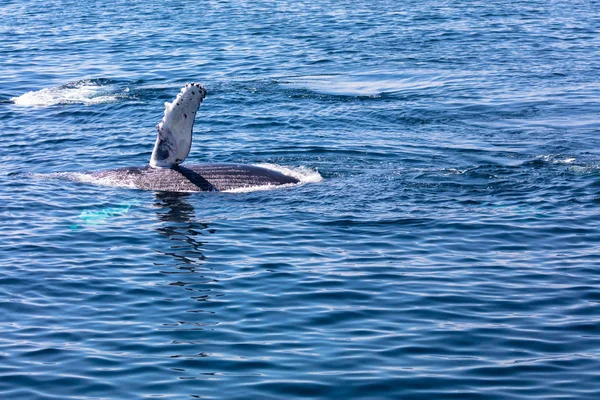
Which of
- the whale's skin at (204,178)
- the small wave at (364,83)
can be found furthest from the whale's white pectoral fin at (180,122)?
the small wave at (364,83)

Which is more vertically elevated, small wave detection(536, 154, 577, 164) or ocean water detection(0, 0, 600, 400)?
ocean water detection(0, 0, 600, 400)

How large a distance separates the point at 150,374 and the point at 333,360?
2.09m

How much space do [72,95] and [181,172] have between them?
35.8ft

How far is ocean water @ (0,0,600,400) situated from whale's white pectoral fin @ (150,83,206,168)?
0.93 meters

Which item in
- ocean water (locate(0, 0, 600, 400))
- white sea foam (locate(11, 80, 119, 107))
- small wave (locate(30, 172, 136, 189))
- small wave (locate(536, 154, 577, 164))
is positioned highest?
white sea foam (locate(11, 80, 119, 107))

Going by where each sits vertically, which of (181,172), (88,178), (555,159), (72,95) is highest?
(72,95)

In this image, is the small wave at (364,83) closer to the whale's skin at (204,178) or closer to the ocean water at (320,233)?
the ocean water at (320,233)

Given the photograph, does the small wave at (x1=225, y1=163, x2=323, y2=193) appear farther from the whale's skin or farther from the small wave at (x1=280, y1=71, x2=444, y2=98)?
the small wave at (x1=280, y1=71, x2=444, y2=98)

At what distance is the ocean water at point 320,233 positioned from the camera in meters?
11.0

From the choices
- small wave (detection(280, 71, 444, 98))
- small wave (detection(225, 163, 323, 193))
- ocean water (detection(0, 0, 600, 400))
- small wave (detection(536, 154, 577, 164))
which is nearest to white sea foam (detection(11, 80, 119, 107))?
ocean water (detection(0, 0, 600, 400))

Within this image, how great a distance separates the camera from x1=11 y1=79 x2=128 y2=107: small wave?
27.5 meters

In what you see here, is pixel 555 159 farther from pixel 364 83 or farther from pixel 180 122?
pixel 364 83

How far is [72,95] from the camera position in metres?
28.4

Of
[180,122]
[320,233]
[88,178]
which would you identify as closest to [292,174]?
[180,122]
